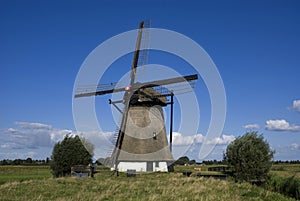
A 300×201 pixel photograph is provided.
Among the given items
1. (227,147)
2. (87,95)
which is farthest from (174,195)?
(87,95)

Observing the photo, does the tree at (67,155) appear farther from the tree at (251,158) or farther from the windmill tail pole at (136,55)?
the tree at (251,158)

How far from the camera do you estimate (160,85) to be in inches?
1275

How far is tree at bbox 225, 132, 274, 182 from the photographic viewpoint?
25.2 meters

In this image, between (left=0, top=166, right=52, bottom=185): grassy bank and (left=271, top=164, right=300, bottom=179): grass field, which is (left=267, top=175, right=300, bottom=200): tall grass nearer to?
(left=271, top=164, right=300, bottom=179): grass field

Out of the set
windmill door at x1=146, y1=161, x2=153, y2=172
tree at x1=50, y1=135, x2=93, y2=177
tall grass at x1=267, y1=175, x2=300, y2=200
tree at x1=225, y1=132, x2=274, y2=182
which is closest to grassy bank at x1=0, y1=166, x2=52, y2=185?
tree at x1=50, y1=135, x2=93, y2=177

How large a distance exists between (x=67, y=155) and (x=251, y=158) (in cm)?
1748

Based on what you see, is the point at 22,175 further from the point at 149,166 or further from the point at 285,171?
the point at 285,171

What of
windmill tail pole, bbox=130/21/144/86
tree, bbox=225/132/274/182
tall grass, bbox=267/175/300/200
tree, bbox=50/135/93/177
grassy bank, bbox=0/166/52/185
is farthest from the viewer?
tree, bbox=50/135/93/177

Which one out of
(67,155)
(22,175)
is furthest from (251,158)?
(22,175)

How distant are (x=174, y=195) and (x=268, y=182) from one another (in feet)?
41.2

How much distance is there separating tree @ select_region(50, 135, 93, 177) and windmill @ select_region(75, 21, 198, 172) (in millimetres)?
4595

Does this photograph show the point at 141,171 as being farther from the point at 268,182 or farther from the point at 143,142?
the point at 268,182

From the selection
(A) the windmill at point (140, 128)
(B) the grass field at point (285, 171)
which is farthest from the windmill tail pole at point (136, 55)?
(B) the grass field at point (285, 171)

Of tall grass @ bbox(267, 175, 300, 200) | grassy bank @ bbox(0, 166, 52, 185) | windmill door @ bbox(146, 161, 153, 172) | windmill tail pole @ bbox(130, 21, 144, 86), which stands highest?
windmill tail pole @ bbox(130, 21, 144, 86)
